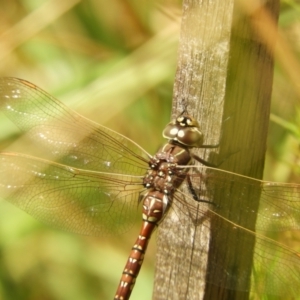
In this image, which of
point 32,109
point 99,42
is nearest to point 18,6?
point 99,42

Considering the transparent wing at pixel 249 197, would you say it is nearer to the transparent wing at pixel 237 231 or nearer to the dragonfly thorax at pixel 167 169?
the transparent wing at pixel 237 231

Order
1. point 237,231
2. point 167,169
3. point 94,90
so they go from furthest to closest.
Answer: point 94,90 < point 167,169 < point 237,231

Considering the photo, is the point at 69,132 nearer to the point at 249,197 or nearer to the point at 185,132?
the point at 185,132

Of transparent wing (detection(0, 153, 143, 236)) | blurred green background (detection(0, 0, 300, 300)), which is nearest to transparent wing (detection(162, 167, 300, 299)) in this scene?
transparent wing (detection(0, 153, 143, 236))

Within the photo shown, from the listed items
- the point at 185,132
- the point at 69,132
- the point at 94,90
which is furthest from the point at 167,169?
the point at 94,90

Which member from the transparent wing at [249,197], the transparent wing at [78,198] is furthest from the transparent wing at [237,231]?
the transparent wing at [78,198]

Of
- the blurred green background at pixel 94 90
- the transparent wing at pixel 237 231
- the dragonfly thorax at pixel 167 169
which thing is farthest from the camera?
the blurred green background at pixel 94 90

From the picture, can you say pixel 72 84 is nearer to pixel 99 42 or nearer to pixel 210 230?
pixel 99 42
